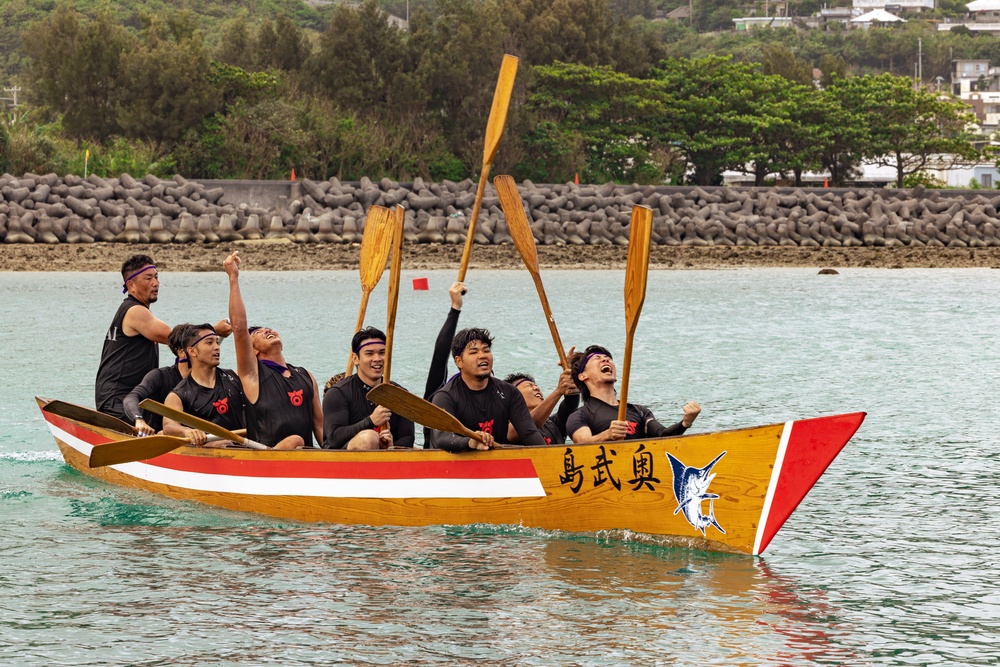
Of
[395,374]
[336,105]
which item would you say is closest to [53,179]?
[336,105]

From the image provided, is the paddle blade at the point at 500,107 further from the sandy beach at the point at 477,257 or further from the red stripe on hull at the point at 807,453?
the sandy beach at the point at 477,257

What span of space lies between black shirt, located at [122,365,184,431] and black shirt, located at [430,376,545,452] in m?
1.92

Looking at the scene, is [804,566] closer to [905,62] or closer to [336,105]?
[336,105]

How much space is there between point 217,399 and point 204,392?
0.30ft

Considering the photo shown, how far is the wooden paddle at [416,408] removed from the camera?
23.8 ft

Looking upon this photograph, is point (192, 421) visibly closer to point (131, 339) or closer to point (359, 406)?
point (359, 406)

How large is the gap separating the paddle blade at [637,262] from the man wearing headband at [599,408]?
28cm

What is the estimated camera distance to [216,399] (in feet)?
27.6

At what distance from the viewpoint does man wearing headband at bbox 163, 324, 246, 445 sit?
8.22 m

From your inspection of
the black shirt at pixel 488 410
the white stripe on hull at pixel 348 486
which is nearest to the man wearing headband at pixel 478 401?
the black shirt at pixel 488 410

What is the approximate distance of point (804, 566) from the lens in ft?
24.1

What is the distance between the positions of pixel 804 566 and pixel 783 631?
119cm

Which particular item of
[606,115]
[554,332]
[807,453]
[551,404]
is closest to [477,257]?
[606,115]

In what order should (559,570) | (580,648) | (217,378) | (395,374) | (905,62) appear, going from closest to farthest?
(580,648), (559,570), (217,378), (395,374), (905,62)
